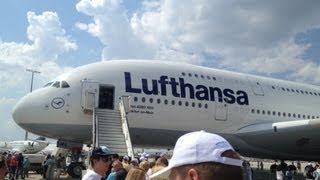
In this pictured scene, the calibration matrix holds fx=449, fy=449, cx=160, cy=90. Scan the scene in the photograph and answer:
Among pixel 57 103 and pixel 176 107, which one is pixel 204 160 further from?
pixel 176 107

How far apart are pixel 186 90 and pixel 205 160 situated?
1671cm

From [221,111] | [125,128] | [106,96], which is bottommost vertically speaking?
[125,128]

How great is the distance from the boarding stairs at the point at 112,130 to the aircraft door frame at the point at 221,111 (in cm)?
426

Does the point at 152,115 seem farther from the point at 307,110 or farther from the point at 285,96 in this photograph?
the point at 307,110

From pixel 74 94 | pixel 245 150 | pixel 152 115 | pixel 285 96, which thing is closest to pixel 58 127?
pixel 74 94

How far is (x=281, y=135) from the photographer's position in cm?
1948

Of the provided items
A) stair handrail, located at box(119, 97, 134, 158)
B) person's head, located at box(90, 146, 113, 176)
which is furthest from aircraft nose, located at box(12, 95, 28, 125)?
person's head, located at box(90, 146, 113, 176)

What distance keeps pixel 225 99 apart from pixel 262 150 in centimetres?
345

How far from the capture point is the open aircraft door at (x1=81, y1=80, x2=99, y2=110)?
16891 millimetres

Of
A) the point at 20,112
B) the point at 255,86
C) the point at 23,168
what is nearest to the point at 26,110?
the point at 20,112

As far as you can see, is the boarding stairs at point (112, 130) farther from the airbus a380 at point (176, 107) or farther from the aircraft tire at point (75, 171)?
the aircraft tire at point (75, 171)

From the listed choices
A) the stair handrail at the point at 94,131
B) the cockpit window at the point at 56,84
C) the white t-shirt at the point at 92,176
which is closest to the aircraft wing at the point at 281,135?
the stair handrail at the point at 94,131

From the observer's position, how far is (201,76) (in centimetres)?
1914

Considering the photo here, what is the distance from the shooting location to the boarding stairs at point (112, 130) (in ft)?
51.4
